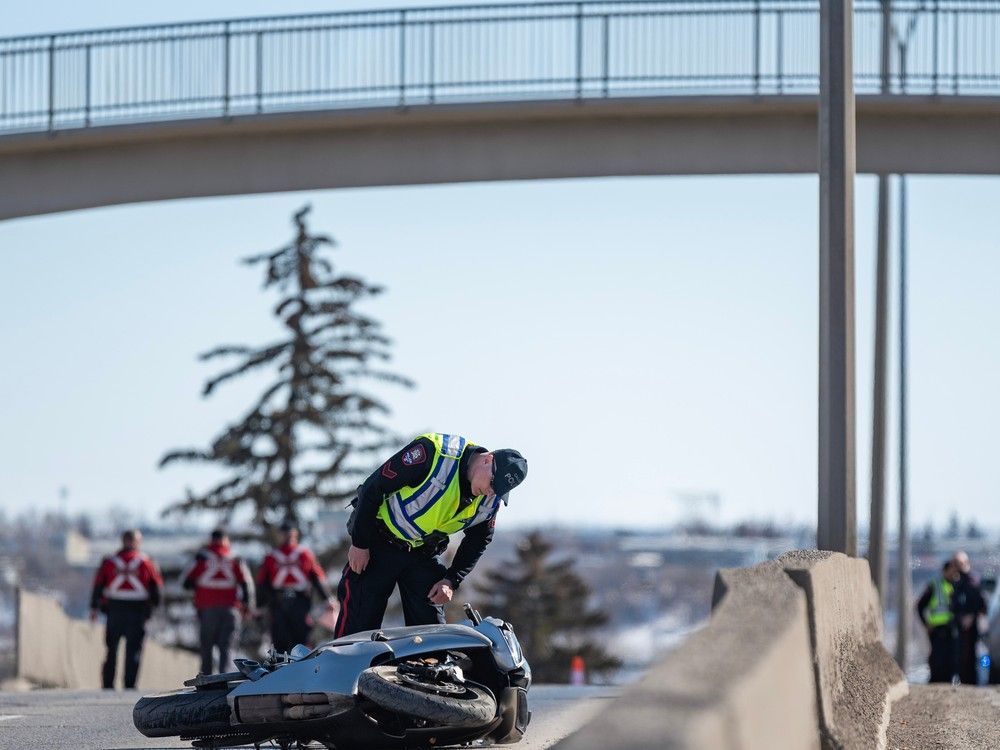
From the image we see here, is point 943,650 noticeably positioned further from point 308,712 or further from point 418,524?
point 308,712

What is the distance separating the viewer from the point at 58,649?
2622 centimetres

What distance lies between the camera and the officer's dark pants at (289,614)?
1884cm

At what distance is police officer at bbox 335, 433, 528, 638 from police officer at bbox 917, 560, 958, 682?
1283 cm

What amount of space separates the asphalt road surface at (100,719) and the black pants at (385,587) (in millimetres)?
838

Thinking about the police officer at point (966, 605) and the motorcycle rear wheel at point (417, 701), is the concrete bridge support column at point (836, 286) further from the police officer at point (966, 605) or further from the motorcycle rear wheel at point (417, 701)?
the police officer at point (966, 605)

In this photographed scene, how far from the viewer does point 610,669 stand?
3258 inches

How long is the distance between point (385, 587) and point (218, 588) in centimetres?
1038

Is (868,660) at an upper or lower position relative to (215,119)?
lower

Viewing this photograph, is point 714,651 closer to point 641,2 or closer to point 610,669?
point 641,2

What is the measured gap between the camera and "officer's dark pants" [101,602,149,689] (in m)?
18.9

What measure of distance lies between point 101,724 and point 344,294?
47.5 meters

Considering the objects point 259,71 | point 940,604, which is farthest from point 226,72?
point 940,604

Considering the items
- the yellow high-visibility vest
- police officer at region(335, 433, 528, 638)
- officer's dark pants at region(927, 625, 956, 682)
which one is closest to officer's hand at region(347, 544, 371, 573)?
police officer at region(335, 433, 528, 638)

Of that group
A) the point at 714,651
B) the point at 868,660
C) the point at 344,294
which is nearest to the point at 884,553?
the point at 868,660
